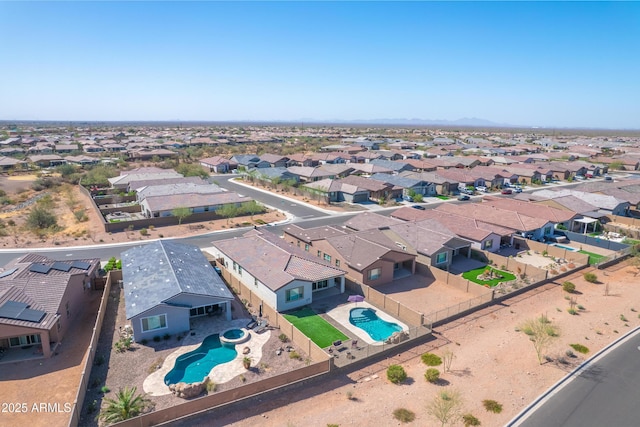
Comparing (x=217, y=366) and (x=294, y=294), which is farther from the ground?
(x=294, y=294)

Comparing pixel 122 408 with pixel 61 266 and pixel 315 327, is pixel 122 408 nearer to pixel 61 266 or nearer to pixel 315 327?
pixel 315 327

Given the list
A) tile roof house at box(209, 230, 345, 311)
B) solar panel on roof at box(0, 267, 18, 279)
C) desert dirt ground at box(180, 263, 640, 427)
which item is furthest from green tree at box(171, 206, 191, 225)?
desert dirt ground at box(180, 263, 640, 427)

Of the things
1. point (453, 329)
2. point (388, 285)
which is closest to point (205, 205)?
point (388, 285)

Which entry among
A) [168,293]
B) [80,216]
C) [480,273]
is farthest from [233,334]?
[80,216]

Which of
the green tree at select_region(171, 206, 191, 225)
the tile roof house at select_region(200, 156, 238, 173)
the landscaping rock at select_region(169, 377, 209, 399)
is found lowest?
the landscaping rock at select_region(169, 377, 209, 399)

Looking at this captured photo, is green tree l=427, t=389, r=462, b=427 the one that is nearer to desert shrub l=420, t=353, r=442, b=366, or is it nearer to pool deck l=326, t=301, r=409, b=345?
desert shrub l=420, t=353, r=442, b=366

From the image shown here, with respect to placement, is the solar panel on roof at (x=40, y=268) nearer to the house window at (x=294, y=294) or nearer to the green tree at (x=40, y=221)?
the house window at (x=294, y=294)
